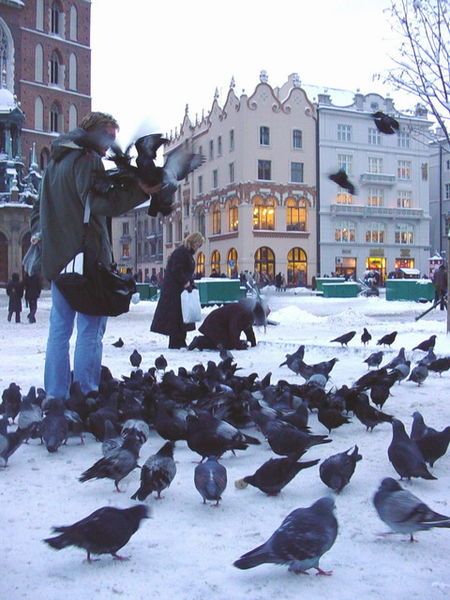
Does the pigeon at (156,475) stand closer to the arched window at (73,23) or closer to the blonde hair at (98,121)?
the blonde hair at (98,121)

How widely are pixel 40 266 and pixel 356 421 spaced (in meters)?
2.73

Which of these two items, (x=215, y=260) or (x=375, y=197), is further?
(x=215, y=260)

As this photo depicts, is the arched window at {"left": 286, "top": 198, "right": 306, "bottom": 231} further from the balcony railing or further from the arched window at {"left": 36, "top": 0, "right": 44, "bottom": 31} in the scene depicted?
the arched window at {"left": 36, "top": 0, "right": 44, "bottom": 31}

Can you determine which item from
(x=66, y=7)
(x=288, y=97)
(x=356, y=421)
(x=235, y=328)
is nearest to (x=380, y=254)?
(x=288, y=97)

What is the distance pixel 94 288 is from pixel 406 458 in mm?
2551

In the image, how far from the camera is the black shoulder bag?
4.86m

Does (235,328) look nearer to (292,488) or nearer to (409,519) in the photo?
(292,488)

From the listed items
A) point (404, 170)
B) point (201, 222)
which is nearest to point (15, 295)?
point (201, 222)

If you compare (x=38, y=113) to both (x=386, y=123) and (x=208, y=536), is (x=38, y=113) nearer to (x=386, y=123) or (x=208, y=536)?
(x=386, y=123)

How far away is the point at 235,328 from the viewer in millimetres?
10047

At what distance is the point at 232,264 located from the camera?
4891 cm

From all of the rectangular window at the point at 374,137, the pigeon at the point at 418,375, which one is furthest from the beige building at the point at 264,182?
the pigeon at the point at 418,375

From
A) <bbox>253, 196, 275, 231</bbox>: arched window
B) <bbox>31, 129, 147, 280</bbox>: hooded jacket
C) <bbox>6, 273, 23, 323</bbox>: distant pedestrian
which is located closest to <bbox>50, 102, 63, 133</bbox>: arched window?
<bbox>253, 196, 275, 231</bbox>: arched window

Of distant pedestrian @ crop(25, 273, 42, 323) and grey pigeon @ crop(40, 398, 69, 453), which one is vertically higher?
distant pedestrian @ crop(25, 273, 42, 323)
